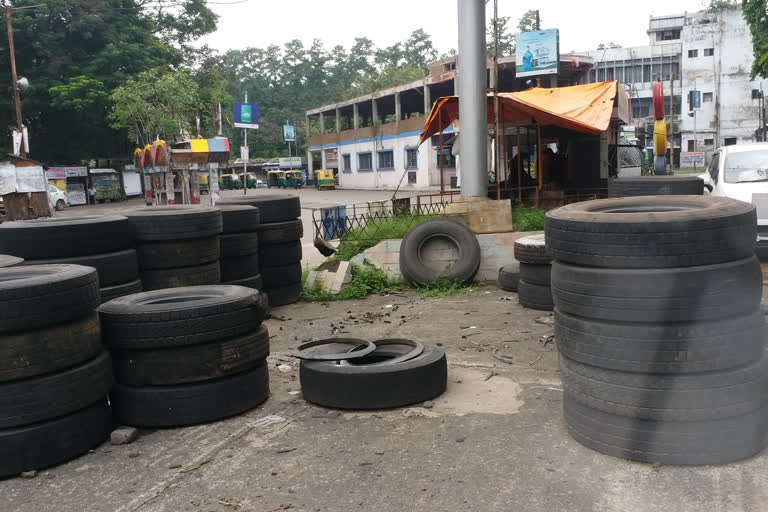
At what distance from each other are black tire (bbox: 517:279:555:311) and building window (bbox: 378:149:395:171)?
40462 mm

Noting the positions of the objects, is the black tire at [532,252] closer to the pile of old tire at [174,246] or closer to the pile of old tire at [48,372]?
the pile of old tire at [174,246]

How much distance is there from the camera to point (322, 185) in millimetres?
52281

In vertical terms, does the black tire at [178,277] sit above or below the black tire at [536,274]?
above

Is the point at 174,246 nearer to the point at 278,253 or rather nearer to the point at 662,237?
the point at 278,253

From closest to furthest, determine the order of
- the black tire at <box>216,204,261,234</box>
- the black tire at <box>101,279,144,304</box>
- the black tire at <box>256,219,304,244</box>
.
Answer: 1. the black tire at <box>101,279,144,304</box>
2. the black tire at <box>216,204,261,234</box>
3. the black tire at <box>256,219,304,244</box>

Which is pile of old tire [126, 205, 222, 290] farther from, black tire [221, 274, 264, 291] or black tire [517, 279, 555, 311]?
black tire [517, 279, 555, 311]

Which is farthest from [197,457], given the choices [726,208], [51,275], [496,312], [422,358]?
[496,312]

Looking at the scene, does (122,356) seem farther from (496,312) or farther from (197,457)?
(496,312)

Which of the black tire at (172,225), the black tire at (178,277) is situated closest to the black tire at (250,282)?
the black tire at (178,277)

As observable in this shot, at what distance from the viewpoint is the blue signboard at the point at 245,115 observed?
26.2 metres

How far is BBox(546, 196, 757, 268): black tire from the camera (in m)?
3.63

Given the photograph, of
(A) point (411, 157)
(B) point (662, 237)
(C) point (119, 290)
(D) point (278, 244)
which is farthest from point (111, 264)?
(A) point (411, 157)

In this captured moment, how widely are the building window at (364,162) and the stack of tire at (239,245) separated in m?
43.3

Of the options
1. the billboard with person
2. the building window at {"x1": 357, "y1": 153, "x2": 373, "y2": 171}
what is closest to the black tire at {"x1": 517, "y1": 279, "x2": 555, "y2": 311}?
the billboard with person
